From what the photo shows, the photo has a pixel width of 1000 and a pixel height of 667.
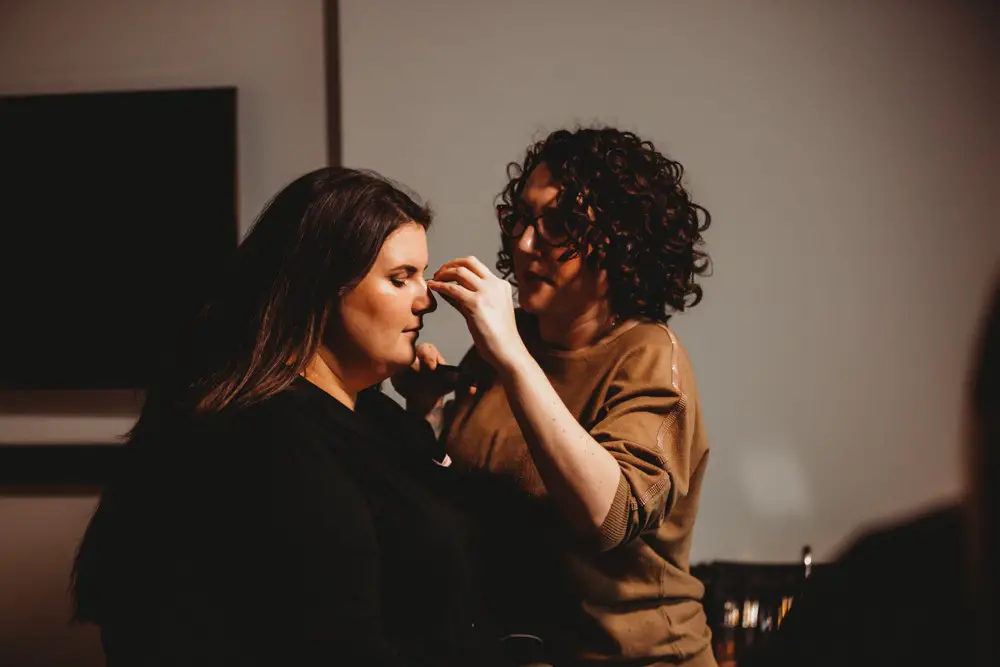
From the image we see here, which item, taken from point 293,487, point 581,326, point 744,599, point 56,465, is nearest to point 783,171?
point 581,326

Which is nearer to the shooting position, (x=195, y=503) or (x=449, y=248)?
(x=195, y=503)

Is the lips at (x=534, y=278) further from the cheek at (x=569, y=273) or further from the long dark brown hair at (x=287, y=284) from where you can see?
the long dark brown hair at (x=287, y=284)

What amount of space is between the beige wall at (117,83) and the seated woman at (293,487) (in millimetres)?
1366

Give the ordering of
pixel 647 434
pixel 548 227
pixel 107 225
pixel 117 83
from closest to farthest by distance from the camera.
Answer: pixel 647 434 < pixel 548 227 < pixel 107 225 < pixel 117 83

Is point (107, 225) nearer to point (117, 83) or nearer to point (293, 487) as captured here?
point (117, 83)

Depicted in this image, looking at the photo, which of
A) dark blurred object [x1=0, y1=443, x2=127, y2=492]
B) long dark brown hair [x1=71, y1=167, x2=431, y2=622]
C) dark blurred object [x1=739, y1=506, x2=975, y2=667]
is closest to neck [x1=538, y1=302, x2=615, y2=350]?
long dark brown hair [x1=71, y1=167, x2=431, y2=622]

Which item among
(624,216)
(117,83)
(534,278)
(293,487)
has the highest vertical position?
(117,83)

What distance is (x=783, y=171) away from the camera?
2209 millimetres

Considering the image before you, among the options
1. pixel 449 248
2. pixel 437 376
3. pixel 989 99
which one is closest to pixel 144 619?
pixel 437 376

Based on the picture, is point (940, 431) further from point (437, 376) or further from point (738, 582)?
point (437, 376)

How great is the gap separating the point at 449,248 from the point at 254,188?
2.46 ft

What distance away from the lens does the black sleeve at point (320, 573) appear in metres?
0.97

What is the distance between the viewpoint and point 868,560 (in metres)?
0.43

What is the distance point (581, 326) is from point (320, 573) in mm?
714
